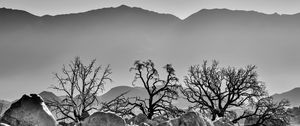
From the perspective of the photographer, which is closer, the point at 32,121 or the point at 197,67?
the point at 32,121

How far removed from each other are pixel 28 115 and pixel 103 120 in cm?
305

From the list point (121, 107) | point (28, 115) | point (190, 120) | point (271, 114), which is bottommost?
point (190, 120)

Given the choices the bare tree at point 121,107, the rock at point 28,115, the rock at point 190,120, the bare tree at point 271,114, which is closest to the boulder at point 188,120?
the rock at point 190,120

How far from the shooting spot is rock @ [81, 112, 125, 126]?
15922 millimetres

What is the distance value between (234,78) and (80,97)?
16.7 meters

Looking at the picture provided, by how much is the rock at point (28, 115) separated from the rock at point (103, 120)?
4.81 ft

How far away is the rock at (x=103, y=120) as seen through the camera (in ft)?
52.2

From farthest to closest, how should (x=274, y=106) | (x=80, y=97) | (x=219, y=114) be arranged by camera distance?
(x=274, y=106)
(x=219, y=114)
(x=80, y=97)

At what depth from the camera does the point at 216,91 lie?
1665 inches

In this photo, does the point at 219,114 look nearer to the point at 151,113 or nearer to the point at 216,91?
the point at 216,91

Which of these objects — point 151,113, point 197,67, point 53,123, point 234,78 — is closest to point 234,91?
point 234,78

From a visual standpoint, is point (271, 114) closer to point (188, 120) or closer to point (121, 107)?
point (121, 107)

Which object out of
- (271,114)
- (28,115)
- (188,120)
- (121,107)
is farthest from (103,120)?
(271,114)

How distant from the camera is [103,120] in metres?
16.0
